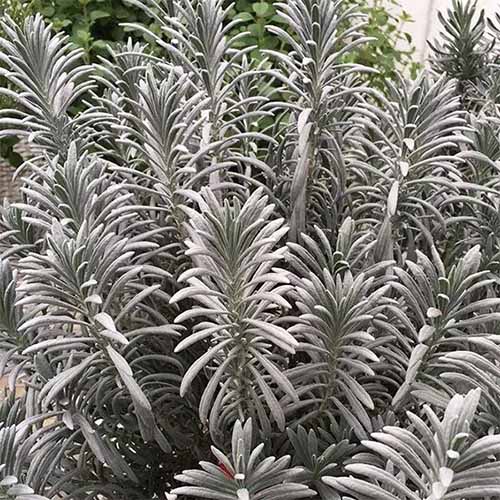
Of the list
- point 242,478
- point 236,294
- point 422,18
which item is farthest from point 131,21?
point 242,478

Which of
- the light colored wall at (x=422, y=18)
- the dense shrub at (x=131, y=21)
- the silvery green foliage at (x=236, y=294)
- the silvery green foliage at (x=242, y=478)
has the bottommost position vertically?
the silvery green foliage at (x=242, y=478)

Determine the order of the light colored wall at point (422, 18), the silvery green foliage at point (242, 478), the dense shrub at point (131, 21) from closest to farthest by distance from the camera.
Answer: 1. the silvery green foliage at point (242, 478)
2. the dense shrub at point (131, 21)
3. the light colored wall at point (422, 18)

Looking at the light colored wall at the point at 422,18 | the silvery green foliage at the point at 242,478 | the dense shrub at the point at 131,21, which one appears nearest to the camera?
the silvery green foliage at the point at 242,478

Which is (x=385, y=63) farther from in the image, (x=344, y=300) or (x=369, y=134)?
(x=344, y=300)

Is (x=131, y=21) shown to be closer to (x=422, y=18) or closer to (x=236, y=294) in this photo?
(x=422, y=18)

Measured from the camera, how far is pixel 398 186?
66 centimetres

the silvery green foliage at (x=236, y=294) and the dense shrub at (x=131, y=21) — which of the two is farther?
the dense shrub at (x=131, y=21)

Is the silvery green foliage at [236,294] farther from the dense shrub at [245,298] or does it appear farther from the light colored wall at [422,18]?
the light colored wall at [422,18]

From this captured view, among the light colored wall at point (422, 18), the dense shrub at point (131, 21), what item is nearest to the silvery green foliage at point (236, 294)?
the dense shrub at point (131, 21)

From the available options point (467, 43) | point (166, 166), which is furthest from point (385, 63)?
point (166, 166)

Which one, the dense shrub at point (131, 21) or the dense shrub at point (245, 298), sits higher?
the dense shrub at point (131, 21)

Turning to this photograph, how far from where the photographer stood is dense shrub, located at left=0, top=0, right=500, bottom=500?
1.72ft

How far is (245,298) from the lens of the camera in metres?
0.53

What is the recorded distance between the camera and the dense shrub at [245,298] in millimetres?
524
